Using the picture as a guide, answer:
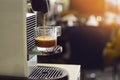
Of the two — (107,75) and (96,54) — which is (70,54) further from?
(107,75)

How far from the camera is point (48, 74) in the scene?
1.24m

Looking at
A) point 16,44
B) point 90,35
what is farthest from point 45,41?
point 90,35

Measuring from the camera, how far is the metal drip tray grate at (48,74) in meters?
1.18

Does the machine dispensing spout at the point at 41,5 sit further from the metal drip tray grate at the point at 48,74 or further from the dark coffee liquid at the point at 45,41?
the metal drip tray grate at the point at 48,74

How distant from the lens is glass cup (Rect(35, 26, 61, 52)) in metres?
1.21

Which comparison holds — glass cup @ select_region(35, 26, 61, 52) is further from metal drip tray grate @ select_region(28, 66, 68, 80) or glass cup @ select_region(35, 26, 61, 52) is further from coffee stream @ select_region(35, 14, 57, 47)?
metal drip tray grate @ select_region(28, 66, 68, 80)

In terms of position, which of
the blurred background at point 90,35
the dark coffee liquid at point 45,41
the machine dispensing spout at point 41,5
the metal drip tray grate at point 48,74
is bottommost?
the blurred background at point 90,35

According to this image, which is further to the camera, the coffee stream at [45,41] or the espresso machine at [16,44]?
the coffee stream at [45,41]

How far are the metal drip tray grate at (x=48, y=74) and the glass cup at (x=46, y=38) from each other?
11 centimetres

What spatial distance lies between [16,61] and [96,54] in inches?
74.8

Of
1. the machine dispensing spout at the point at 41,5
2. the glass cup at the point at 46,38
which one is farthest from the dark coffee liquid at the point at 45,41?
the machine dispensing spout at the point at 41,5

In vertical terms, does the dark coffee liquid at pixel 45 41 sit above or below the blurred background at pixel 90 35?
above

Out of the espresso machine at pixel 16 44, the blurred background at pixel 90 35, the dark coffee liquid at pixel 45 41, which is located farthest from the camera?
the blurred background at pixel 90 35

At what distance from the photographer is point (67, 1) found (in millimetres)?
4734
